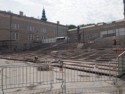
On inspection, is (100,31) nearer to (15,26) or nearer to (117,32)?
(117,32)

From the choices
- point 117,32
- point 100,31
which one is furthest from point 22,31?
point 117,32

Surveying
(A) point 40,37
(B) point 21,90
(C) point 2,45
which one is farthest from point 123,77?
(A) point 40,37

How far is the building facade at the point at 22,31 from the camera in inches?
2189

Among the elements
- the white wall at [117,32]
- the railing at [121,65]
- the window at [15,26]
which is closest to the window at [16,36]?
the window at [15,26]

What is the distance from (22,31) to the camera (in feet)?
201

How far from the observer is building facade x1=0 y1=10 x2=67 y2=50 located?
55.6 m

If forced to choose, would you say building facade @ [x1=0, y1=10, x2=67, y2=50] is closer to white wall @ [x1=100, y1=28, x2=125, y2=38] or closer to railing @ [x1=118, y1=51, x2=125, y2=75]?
white wall @ [x1=100, y1=28, x2=125, y2=38]

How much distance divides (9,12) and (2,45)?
9.95 meters

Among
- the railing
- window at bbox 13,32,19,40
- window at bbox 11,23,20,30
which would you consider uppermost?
window at bbox 11,23,20,30

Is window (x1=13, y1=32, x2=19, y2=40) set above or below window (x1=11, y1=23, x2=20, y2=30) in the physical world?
below

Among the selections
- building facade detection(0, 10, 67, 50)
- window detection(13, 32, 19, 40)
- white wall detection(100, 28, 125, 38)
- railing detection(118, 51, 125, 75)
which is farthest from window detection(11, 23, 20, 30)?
railing detection(118, 51, 125, 75)

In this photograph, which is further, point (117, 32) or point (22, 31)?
point (22, 31)

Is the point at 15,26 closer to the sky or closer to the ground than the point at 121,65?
closer to the sky

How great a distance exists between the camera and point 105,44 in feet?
125
